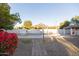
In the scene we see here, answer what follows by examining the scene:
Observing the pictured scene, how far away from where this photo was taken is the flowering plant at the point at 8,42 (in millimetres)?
6266

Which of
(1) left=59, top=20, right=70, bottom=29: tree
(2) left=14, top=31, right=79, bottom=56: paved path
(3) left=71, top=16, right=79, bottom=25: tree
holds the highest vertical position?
(3) left=71, top=16, right=79, bottom=25: tree

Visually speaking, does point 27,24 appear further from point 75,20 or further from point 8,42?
point 75,20

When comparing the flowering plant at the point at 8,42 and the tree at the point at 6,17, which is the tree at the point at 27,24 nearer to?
the tree at the point at 6,17

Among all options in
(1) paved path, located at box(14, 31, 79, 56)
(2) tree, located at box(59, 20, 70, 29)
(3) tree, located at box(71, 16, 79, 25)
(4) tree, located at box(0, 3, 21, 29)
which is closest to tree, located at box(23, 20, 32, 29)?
(4) tree, located at box(0, 3, 21, 29)

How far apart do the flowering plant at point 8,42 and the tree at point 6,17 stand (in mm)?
127

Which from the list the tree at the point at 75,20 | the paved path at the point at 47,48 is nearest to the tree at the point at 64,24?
the tree at the point at 75,20

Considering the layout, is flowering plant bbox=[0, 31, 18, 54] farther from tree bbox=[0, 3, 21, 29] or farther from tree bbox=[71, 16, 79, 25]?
tree bbox=[71, 16, 79, 25]

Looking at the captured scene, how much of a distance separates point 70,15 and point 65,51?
0.55 meters

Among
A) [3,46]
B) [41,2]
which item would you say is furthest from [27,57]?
[41,2]

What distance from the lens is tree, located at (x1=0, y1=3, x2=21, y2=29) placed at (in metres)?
6.34

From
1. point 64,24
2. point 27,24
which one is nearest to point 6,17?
point 27,24

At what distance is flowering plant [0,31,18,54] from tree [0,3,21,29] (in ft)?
0.42

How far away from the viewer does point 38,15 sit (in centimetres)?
636

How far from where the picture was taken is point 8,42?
248 inches
